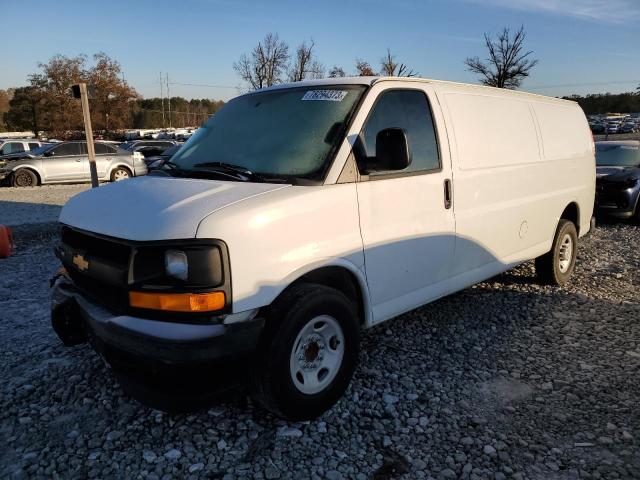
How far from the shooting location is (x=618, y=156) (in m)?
10.8

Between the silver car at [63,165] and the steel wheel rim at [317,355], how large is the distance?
16196 mm

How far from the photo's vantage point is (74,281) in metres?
3.21

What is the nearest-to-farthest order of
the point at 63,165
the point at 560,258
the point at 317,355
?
the point at 317,355, the point at 560,258, the point at 63,165

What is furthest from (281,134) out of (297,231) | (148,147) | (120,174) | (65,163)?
(148,147)

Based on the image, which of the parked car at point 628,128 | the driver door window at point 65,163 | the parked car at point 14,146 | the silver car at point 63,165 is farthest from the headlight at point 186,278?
the parked car at point 628,128

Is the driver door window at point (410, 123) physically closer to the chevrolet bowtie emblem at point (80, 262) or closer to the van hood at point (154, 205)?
the van hood at point (154, 205)

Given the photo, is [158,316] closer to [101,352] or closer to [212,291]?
[212,291]

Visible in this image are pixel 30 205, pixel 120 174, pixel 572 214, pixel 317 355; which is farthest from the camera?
pixel 120 174

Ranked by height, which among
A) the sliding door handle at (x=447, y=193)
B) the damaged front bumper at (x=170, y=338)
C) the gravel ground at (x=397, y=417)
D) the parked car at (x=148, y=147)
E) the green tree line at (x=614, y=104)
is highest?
the green tree line at (x=614, y=104)

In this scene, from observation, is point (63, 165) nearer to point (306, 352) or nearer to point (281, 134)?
point (281, 134)

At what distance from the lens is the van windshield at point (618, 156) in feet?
34.7

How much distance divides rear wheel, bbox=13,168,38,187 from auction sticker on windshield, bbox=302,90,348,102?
16657 mm

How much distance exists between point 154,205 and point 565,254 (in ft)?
16.1

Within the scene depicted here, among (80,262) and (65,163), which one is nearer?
(80,262)
